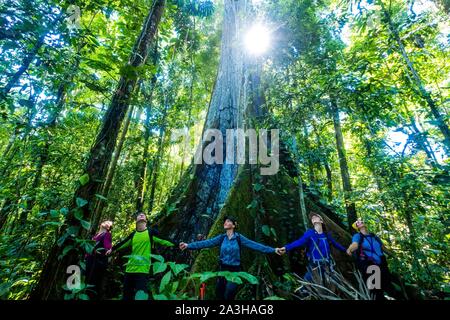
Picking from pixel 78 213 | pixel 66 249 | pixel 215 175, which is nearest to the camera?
pixel 66 249

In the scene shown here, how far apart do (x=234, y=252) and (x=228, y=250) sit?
0.08 metres

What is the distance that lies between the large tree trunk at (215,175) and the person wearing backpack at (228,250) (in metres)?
1.13

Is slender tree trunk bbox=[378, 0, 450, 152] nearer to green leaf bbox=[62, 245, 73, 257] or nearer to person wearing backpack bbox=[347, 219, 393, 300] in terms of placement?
person wearing backpack bbox=[347, 219, 393, 300]

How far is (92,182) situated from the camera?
2645 mm

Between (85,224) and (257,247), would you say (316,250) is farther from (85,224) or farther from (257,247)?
Result: (85,224)

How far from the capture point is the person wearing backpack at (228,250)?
2.77 m

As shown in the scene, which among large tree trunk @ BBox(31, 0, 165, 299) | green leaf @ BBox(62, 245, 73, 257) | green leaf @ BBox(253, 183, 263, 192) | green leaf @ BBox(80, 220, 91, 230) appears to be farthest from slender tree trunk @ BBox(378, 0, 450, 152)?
green leaf @ BBox(62, 245, 73, 257)

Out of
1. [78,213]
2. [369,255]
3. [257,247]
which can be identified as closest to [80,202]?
[78,213]

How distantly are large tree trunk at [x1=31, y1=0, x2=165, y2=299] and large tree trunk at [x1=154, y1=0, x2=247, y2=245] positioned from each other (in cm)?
164

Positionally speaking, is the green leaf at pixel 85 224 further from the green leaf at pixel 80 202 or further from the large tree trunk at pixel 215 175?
the large tree trunk at pixel 215 175

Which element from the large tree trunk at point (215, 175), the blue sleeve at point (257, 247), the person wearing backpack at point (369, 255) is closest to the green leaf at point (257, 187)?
the large tree trunk at point (215, 175)
